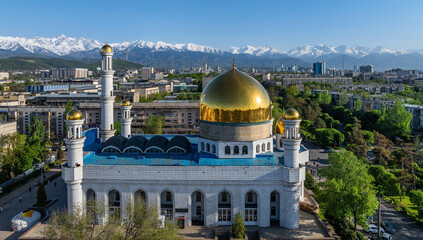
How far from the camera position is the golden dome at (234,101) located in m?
27.9

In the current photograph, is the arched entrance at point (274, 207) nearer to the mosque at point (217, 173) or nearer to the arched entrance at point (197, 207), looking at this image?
the mosque at point (217, 173)

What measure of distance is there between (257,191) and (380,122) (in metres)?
48.3

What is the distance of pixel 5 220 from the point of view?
28.6 m

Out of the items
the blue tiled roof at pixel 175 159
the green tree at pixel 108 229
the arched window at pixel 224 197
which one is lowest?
the arched window at pixel 224 197

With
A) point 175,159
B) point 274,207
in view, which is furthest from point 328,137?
point 175,159

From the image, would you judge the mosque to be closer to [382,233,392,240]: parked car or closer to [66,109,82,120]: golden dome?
[66,109,82,120]: golden dome

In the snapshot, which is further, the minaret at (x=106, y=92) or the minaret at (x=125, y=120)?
the minaret at (x=125, y=120)

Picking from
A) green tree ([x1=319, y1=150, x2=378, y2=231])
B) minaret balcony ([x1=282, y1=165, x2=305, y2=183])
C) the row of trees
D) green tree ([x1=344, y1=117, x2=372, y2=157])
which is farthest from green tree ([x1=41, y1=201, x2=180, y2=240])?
green tree ([x1=344, y1=117, x2=372, y2=157])

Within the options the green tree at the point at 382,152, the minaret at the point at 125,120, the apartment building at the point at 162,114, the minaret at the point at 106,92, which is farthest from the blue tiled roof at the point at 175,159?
the apartment building at the point at 162,114

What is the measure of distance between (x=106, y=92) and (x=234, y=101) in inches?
578

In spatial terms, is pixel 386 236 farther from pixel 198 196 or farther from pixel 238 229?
pixel 198 196

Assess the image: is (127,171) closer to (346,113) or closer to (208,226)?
(208,226)

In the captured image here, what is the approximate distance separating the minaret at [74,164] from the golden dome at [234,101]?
10209mm

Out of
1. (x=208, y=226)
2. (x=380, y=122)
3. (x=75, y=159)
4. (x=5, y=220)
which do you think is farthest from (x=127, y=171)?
(x=380, y=122)
